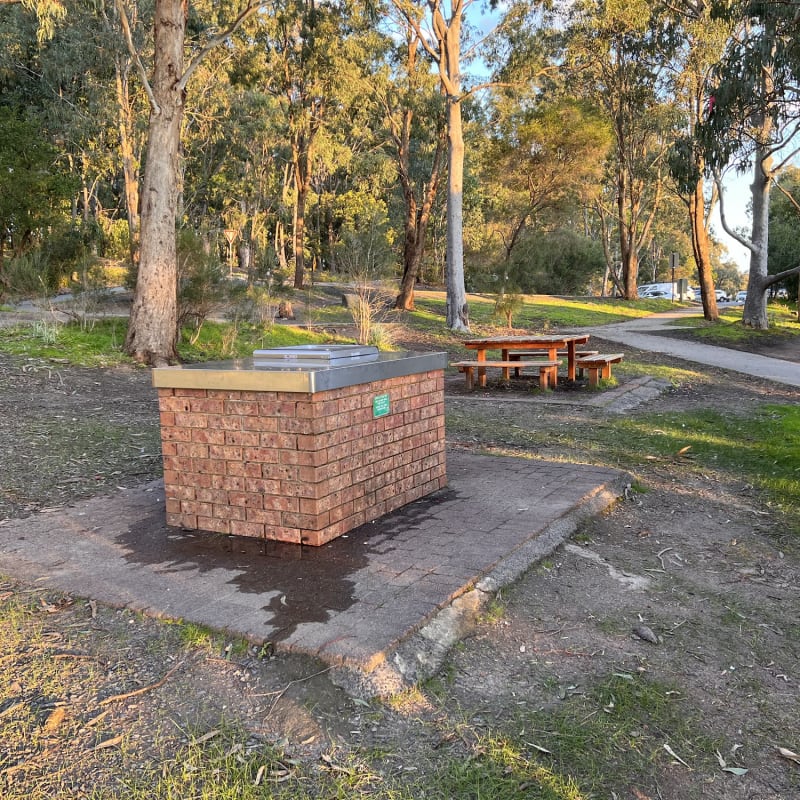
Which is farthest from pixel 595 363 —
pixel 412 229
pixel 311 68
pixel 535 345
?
pixel 311 68

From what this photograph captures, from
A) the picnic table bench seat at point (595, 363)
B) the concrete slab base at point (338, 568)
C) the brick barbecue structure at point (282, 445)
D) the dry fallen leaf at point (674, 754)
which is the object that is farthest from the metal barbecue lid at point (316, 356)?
the picnic table bench seat at point (595, 363)

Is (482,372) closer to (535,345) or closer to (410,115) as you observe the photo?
(535,345)

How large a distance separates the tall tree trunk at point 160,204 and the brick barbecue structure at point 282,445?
7666mm

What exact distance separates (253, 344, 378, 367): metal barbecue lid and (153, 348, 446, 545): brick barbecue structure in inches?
1.2

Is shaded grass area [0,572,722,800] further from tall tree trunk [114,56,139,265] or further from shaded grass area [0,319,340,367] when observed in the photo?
tall tree trunk [114,56,139,265]

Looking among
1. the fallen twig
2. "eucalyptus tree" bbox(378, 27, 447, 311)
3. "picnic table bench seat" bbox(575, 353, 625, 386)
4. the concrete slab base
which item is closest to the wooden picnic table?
"picnic table bench seat" bbox(575, 353, 625, 386)

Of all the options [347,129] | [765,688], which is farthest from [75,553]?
[347,129]

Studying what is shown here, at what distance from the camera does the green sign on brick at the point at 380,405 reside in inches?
163

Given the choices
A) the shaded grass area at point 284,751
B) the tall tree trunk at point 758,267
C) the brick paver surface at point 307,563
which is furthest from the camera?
the tall tree trunk at point 758,267

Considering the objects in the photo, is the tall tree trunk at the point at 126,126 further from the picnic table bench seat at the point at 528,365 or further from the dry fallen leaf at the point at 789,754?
the dry fallen leaf at the point at 789,754

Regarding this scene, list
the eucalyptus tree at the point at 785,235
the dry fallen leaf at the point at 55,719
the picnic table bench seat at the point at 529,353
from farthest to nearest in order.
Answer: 1. the eucalyptus tree at the point at 785,235
2. the picnic table bench seat at the point at 529,353
3. the dry fallen leaf at the point at 55,719

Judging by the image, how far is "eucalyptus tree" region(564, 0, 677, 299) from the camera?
25484 millimetres

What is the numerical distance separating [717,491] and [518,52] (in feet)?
61.9

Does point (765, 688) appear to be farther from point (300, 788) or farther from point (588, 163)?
point (588, 163)
